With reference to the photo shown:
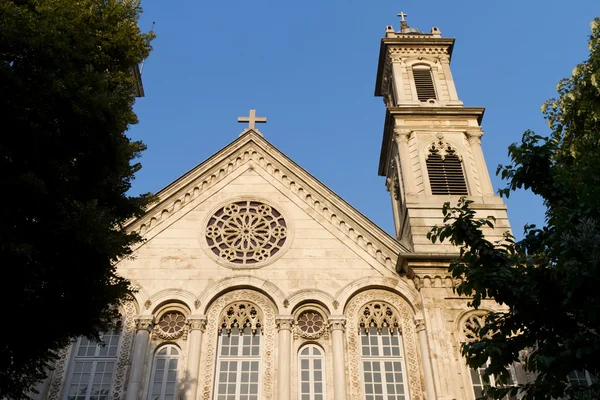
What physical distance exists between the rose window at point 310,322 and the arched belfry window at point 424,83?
1155 centimetres

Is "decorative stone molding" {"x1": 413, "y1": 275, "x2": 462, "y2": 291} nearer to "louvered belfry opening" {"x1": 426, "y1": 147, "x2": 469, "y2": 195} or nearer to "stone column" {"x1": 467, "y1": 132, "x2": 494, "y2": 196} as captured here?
"louvered belfry opening" {"x1": 426, "y1": 147, "x2": 469, "y2": 195}

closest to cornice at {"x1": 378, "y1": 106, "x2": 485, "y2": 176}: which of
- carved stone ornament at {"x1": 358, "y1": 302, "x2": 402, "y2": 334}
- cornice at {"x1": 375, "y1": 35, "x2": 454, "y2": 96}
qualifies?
cornice at {"x1": 375, "y1": 35, "x2": 454, "y2": 96}

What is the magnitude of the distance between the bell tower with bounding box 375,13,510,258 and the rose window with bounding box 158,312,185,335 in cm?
705

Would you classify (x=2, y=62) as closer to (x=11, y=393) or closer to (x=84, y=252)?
(x=84, y=252)

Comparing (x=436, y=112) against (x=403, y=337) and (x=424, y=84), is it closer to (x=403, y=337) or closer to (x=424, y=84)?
(x=424, y=84)

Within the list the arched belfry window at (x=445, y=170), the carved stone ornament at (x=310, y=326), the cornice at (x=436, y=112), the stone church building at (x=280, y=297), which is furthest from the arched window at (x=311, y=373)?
the cornice at (x=436, y=112)

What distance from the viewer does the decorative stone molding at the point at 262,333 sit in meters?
14.9

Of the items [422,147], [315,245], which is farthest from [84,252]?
[422,147]

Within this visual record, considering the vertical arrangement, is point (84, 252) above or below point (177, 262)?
below

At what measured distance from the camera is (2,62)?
8711 millimetres

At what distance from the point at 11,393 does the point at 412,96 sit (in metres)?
18.7

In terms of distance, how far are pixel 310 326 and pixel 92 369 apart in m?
5.99

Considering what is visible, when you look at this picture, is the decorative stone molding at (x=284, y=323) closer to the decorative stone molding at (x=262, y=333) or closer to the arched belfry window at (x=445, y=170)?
the decorative stone molding at (x=262, y=333)

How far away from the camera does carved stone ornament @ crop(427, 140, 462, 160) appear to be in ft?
69.4
